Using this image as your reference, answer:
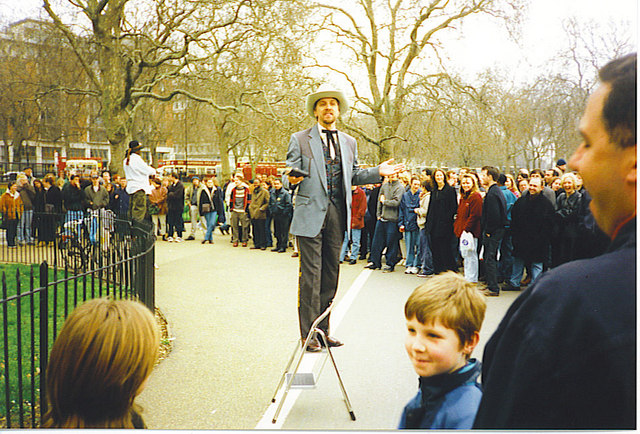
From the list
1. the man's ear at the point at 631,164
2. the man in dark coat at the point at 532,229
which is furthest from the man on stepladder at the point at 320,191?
the man in dark coat at the point at 532,229

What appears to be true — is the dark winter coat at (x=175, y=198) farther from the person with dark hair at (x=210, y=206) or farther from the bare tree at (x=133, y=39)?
the bare tree at (x=133, y=39)

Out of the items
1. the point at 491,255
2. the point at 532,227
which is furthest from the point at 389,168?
the point at 491,255

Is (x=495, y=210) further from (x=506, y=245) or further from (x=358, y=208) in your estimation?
(x=358, y=208)

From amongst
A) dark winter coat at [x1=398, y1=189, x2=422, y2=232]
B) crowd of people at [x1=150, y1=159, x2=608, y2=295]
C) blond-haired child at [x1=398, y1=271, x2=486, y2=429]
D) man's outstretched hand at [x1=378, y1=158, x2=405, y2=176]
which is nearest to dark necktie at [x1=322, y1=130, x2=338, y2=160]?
man's outstretched hand at [x1=378, y1=158, x2=405, y2=176]

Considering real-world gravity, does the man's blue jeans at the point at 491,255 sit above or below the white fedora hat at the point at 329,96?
below

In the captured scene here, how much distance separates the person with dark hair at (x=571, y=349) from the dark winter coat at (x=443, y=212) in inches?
231

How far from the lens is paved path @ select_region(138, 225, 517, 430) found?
2.93m

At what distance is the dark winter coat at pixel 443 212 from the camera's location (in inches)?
271

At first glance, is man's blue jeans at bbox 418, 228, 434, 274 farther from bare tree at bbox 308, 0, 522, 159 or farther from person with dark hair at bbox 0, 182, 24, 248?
Answer: person with dark hair at bbox 0, 182, 24, 248

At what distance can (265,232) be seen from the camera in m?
10.5

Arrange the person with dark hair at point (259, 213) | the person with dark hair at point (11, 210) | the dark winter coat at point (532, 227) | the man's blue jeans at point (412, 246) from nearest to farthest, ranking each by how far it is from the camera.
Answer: the dark winter coat at point (532, 227)
the man's blue jeans at point (412, 246)
the person with dark hair at point (259, 213)
the person with dark hair at point (11, 210)

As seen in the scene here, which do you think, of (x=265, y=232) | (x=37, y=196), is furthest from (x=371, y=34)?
(x=37, y=196)

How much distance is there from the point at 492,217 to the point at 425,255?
1.15 meters

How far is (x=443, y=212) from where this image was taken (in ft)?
22.9
